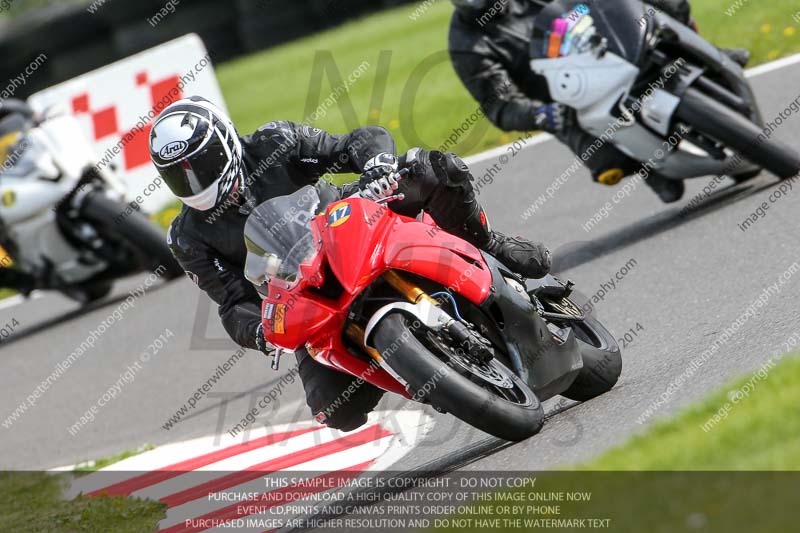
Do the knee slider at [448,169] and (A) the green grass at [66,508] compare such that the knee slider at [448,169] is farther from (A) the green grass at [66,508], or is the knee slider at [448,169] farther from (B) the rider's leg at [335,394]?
(A) the green grass at [66,508]

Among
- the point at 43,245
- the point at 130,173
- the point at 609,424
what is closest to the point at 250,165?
the point at 609,424

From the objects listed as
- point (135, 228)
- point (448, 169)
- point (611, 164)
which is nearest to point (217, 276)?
point (448, 169)

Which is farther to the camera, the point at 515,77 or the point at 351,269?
the point at 515,77

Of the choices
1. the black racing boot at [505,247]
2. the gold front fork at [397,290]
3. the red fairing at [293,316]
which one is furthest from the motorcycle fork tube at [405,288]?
the black racing boot at [505,247]

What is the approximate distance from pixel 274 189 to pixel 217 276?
46 centimetres

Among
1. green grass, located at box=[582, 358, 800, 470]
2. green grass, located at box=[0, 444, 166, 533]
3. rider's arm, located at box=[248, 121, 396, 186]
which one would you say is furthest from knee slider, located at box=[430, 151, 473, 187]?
green grass, located at box=[0, 444, 166, 533]

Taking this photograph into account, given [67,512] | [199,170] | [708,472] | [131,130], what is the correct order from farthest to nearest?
[131,130] < [67,512] < [199,170] < [708,472]

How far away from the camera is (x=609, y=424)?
482cm

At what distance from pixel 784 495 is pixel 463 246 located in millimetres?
1891

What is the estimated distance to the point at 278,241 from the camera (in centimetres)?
469

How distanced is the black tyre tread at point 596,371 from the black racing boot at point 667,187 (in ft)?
9.23

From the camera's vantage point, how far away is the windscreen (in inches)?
184

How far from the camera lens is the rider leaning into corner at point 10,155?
10.5 m

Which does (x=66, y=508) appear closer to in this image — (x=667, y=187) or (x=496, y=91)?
(x=496, y=91)
